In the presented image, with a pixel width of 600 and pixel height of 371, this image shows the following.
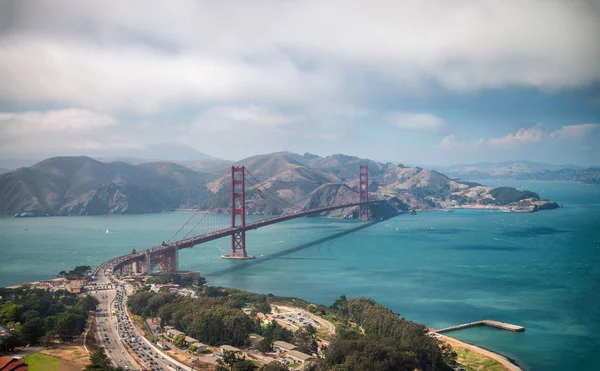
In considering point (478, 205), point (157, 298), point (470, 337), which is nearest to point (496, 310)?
point (470, 337)

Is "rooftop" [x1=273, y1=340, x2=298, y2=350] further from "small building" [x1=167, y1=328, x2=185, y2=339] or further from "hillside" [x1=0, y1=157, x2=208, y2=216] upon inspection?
"hillside" [x1=0, y1=157, x2=208, y2=216]

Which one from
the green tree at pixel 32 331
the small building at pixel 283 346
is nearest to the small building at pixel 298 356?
the small building at pixel 283 346

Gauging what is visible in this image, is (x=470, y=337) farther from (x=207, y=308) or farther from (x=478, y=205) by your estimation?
(x=478, y=205)

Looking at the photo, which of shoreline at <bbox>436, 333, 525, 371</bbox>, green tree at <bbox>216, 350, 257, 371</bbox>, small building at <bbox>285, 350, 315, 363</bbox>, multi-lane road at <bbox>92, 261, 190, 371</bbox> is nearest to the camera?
green tree at <bbox>216, 350, 257, 371</bbox>

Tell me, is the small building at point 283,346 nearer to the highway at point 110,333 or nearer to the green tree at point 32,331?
the highway at point 110,333

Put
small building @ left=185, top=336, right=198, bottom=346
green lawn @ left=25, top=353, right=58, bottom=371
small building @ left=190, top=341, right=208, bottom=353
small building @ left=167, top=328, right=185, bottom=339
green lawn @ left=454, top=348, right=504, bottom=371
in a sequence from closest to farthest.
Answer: green lawn @ left=25, top=353, right=58, bottom=371, small building @ left=190, top=341, right=208, bottom=353, small building @ left=185, top=336, right=198, bottom=346, green lawn @ left=454, top=348, right=504, bottom=371, small building @ left=167, top=328, right=185, bottom=339

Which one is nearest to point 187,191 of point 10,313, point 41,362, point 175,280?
point 175,280

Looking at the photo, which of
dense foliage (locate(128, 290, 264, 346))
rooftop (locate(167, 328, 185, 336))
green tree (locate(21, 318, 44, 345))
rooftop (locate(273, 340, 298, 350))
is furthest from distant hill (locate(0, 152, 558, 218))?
green tree (locate(21, 318, 44, 345))
